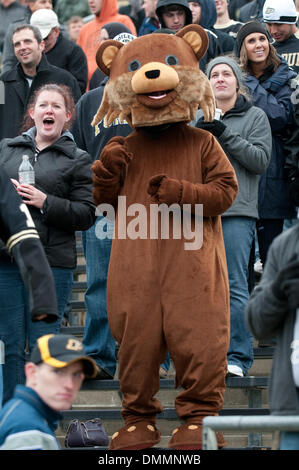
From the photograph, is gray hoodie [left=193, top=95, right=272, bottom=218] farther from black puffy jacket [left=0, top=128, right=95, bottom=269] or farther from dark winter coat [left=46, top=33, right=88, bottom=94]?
dark winter coat [left=46, top=33, right=88, bottom=94]

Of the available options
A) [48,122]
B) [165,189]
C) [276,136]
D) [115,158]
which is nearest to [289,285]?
[165,189]

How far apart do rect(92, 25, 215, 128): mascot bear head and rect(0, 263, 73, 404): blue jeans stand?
1.19m

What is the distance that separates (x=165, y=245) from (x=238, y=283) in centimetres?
121

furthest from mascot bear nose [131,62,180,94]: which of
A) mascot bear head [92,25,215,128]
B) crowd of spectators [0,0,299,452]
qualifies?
crowd of spectators [0,0,299,452]

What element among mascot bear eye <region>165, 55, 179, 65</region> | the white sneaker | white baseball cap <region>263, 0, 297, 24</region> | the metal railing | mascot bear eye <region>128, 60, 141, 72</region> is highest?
white baseball cap <region>263, 0, 297, 24</region>

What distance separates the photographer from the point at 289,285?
452 centimetres

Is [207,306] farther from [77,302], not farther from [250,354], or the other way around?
[77,302]

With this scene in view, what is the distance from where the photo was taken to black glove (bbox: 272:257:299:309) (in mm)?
4508

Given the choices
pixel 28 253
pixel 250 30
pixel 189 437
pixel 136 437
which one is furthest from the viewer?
pixel 250 30

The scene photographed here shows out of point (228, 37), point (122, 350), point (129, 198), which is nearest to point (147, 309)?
point (122, 350)

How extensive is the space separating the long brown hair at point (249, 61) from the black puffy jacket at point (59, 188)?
5.60 feet

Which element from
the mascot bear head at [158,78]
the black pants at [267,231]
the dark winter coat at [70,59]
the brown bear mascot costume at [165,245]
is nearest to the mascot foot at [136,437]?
the brown bear mascot costume at [165,245]

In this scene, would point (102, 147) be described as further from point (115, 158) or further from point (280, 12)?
point (280, 12)

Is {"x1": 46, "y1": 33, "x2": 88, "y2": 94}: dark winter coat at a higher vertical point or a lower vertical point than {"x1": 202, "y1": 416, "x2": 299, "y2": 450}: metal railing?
higher
